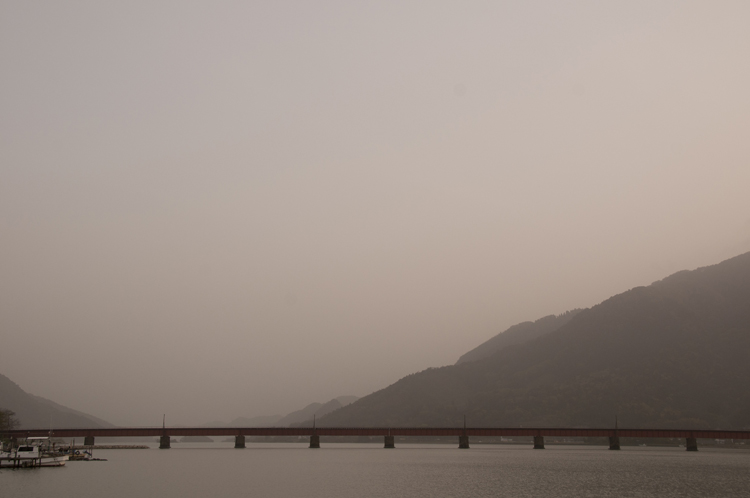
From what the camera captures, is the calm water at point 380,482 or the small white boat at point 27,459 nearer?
the calm water at point 380,482

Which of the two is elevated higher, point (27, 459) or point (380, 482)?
point (27, 459)

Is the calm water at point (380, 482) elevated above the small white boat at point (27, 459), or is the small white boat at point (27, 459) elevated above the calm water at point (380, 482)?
the small white boat at point (27, 459)

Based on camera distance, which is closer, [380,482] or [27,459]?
[380,482]

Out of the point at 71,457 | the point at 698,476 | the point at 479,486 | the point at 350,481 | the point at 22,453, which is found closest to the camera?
the point at 479,486

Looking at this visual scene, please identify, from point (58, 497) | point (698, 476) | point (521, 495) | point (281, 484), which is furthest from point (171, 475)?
point (698, 476)

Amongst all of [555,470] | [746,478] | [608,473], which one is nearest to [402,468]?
[555,470]

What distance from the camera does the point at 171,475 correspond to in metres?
108

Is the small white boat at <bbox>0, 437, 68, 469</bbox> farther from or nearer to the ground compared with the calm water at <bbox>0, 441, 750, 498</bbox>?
farther from the ground

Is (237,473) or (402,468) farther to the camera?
(402,468)

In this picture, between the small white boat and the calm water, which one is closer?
the calm water

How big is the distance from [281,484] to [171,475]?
26.3 meters

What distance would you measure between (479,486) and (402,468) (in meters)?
41.2

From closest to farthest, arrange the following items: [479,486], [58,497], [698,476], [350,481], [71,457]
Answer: [58,497]
[479,486]
[350,481]
[698,476]
[71,457]

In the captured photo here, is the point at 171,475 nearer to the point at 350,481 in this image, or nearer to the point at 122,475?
the point at 122,475
